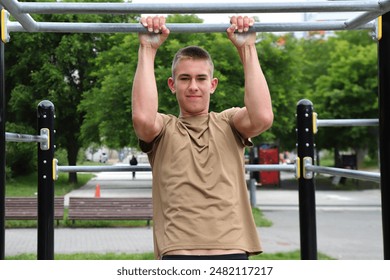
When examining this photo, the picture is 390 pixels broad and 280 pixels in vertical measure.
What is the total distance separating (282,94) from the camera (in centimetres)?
1307

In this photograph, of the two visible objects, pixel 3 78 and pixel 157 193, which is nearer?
pixel 157 193

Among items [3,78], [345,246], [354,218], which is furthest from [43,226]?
[354,218]

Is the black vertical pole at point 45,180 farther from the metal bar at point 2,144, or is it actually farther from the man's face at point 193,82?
the man's face at point 193,82

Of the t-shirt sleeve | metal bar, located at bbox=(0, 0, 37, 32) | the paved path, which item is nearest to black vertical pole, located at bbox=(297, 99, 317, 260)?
the t-shirt sleeve

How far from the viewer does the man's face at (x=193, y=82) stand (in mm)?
1484

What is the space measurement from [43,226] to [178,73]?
1221 millimetres

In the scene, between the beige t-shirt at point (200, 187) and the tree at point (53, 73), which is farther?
the tree at point (53, 73)

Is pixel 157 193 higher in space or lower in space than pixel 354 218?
higher

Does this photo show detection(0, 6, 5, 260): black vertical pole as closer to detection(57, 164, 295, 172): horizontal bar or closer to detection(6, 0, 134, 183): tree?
detection(57, 164, 295, 172): horizontal bar

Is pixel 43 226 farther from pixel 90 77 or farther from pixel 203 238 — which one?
pixel 90 77

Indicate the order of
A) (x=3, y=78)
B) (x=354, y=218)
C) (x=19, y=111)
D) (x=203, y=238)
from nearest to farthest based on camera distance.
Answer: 1. (x=203, y=238)
2. (x=3, y=78)
3. (x=354, y=218)
4. (x=19, y=111)

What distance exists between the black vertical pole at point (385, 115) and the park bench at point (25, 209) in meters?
7.00

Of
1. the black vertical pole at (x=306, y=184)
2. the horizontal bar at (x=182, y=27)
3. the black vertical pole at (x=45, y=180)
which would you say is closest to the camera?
the horizontal bar at (x=182, y=27)

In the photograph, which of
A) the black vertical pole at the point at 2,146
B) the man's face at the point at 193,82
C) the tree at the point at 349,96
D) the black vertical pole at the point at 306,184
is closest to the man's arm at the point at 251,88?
the man's face at the point at 193,82
